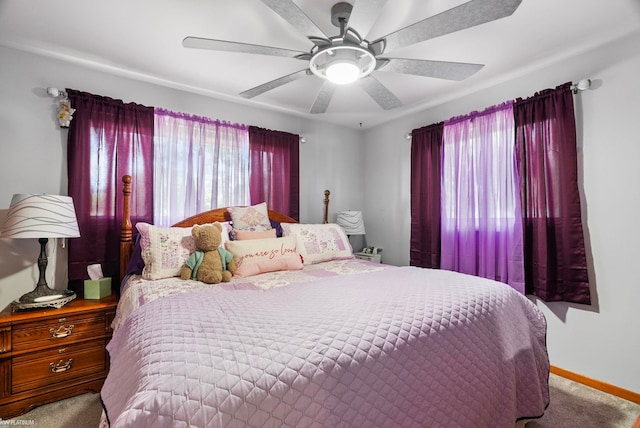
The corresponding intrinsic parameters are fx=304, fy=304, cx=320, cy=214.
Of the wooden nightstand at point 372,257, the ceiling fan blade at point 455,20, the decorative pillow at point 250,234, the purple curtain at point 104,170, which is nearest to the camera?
the ceiling fan blade at point 455,20

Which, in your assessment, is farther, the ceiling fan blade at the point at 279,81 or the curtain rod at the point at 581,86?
Result: the curtain rod at the point at 581,86

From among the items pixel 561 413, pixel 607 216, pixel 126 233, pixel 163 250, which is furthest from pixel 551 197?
pixel 126 233

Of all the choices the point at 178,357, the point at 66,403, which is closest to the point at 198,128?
the point at 66,403

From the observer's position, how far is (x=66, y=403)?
1.97 m

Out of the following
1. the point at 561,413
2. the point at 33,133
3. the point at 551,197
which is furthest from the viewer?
the point at 551,197

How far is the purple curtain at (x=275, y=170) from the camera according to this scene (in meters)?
3.27

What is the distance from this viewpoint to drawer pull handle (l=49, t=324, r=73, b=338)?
195 cm

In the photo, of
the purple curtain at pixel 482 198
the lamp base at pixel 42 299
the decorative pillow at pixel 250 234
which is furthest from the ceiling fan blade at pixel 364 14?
the lamp base at pixel 42 299

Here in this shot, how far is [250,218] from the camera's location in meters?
2.87

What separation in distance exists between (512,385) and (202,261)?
6.32 feet

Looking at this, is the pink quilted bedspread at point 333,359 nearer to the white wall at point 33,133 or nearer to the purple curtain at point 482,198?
the purple curtain at point 482,198

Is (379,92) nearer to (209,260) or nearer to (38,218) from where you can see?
(209,260)

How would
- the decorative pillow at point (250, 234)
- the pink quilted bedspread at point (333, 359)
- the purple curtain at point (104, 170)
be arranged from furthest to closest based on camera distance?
the decorative pillow at point (250, 234)
the purple curtain at point (104, 170)
the pink quilted bedspread at point (333, 359)

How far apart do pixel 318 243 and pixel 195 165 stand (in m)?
1.40
